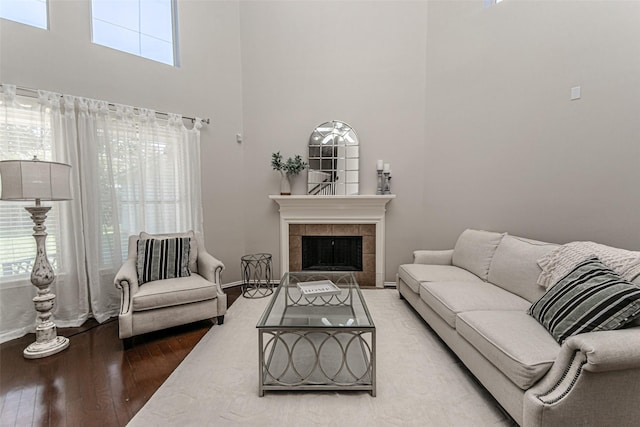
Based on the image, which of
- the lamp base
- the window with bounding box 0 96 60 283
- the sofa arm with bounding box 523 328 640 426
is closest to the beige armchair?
the lamp base

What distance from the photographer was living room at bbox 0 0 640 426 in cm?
242

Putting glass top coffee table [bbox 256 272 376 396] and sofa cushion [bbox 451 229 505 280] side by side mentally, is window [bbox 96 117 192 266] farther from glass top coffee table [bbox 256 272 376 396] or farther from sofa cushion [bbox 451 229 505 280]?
sofa cushion [bbox 451 229 505 280]

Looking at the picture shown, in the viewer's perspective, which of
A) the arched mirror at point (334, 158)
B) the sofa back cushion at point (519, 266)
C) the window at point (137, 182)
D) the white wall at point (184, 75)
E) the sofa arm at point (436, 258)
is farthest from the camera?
the arched mirror at point (334, 158)

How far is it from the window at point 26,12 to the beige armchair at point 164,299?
214 cm

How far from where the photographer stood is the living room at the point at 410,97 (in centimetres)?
242

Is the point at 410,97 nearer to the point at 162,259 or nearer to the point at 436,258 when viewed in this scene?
the point at 436,258

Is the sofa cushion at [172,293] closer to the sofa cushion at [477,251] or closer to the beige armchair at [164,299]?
the beige armchair at [164,299]

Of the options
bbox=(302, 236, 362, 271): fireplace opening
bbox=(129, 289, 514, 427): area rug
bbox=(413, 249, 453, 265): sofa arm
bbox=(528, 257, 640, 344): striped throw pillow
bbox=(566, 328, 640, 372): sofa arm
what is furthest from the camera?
bbox=(302, 236, 362, 271): fireplace opening

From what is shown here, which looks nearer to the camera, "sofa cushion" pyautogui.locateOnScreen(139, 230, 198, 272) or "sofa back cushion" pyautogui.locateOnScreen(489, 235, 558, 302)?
"sofa back cushion" pyautogui.locateOnScreen(489, 235, 558, 302)

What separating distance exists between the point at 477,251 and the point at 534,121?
1.40 metres

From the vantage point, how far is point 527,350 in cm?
145

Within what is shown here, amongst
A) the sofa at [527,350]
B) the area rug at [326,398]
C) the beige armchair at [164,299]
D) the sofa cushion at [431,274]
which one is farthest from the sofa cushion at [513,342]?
the beige armchair at [164,299]

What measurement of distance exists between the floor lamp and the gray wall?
103cm

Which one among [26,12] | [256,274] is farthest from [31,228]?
[256,274]
